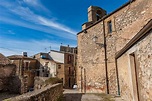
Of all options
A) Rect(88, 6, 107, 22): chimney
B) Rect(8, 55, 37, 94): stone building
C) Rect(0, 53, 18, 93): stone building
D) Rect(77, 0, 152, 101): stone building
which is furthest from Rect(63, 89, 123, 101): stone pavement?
Rect(8, 55, 37, 94): stone building

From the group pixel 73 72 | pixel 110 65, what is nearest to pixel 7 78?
pixel 110 65

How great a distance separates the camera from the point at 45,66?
30.2 meters

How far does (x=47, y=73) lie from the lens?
30.2 m

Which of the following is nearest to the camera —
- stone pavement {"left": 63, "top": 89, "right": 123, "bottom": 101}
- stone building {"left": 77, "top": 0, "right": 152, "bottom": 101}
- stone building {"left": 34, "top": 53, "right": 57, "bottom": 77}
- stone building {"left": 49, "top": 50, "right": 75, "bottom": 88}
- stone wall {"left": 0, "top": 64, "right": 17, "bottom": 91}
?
stone pavement {"left": 63, "top": 89, "right": 123, "bottom": 101}

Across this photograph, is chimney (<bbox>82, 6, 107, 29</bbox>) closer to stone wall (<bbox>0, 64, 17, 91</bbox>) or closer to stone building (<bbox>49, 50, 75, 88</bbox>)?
stone wall (<bbox>0, 64, 17, 91</bbox>)

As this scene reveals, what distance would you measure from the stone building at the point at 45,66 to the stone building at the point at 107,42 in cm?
1527

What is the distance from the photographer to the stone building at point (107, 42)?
8.94m

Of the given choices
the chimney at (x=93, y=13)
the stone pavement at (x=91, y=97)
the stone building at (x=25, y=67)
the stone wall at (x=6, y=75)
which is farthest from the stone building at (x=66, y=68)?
the stone pavement at (x=91, y=97)

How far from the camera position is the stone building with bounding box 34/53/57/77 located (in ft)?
94.6

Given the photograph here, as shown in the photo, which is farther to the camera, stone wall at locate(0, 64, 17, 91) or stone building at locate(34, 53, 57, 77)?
stone building at locate(34, 53, 57, 77)

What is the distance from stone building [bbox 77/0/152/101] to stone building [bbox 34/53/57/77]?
15.3 meters

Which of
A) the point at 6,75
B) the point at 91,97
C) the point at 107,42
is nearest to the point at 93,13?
the point at 107,42

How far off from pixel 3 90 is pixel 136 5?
14879mm

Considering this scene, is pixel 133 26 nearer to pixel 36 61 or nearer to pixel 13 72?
pixel 13 72
